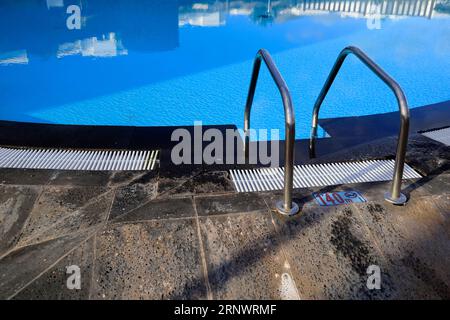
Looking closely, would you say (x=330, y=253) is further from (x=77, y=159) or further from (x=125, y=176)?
(x=77, y=159)

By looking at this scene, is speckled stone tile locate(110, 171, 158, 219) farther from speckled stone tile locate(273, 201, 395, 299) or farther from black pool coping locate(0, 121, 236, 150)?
black pool coping locate(0, 121, 236, 150)

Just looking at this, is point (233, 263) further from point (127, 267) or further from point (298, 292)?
point (127, 267)

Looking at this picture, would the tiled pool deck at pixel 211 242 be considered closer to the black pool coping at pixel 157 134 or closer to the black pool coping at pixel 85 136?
the black pool coping at pixel 157 134

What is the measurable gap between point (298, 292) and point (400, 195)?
3.49ft

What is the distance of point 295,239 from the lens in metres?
2.21

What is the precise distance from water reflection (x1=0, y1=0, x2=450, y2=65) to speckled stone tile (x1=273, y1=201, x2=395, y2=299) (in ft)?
24.7

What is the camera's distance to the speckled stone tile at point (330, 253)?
6.38ft

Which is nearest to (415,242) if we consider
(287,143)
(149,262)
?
(287,143)

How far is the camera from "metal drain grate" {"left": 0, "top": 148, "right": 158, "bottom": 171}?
3254 mm

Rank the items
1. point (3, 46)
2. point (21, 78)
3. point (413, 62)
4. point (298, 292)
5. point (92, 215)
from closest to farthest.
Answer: point (298, 292)
point (92, 215)
point (21, 78)
point (413, 62)
point (3, 46)

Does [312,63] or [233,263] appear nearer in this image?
[233,263]

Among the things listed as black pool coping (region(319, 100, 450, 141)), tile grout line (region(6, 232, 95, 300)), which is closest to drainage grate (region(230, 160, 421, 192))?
tile grout line (region(6, 232, 95, 300))
